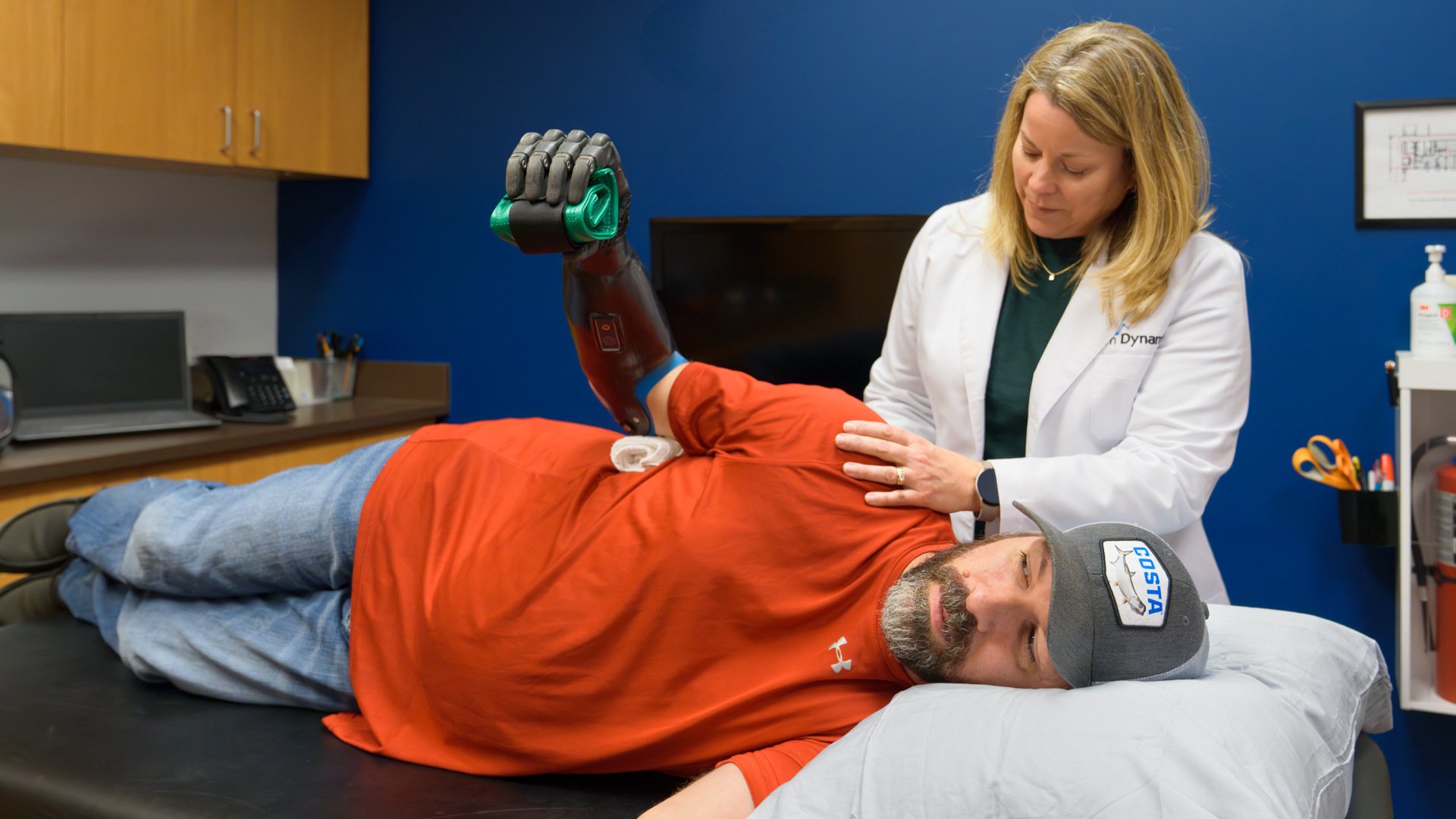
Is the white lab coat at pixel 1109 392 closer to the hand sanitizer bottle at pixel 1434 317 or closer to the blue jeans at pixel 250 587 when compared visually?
the hand sanitizer bottle at pixel 1434 317

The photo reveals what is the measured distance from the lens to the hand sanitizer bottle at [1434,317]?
2.02 meters

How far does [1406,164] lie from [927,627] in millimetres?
1634

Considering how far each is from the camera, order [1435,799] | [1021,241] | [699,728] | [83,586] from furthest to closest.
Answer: [1435,799]
[83,586]
[1021,241]
[699,728]

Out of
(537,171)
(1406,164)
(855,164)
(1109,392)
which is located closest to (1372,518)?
(1406,164)

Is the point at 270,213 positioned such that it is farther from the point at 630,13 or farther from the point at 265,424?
the point at 630,13

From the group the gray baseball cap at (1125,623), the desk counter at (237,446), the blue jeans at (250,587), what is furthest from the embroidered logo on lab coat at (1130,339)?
the desk counter at (237,446)

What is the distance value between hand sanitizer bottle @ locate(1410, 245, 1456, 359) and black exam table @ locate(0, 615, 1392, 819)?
985 mm

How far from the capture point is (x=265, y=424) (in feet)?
8.95

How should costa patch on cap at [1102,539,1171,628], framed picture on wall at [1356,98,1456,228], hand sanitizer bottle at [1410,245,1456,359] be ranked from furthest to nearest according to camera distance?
1. framed picture on wall at [1356,98,1456,228]
2. hand sanitizer bottle at [1410,245,1456,359]
3. costa patch on cap at [1102,539,1171,628]

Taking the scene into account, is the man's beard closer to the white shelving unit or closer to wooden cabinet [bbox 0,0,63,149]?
the white shelving unit

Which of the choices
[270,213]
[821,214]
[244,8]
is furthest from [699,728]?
[270,213]

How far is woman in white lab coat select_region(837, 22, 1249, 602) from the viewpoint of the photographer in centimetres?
141

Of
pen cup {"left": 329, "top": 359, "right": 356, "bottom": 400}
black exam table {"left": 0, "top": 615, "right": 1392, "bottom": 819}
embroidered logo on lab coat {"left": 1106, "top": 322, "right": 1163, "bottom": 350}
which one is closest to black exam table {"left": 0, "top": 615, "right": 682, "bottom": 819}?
black exam table {"left": 0, "top": 615, "right": 1392, "bottom": 819}

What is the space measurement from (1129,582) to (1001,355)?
0.54m
